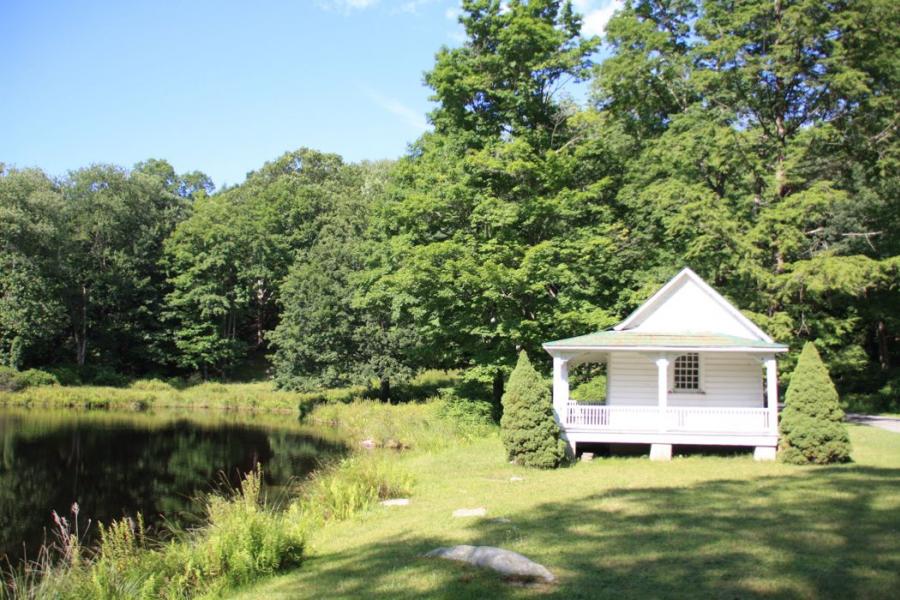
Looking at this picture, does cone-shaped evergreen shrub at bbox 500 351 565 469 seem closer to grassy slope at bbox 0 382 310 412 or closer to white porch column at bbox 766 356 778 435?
white porch column at bbox 766 356 778 435

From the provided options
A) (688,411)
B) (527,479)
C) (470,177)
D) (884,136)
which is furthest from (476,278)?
(884,136)

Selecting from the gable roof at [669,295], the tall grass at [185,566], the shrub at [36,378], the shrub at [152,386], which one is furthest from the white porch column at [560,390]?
the shrub at [36,378]

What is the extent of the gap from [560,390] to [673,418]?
9.70ft

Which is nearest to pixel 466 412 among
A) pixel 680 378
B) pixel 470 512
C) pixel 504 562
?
pixel 680 378

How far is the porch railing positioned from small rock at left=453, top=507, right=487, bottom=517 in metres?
6.97

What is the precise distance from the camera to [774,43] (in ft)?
79.5

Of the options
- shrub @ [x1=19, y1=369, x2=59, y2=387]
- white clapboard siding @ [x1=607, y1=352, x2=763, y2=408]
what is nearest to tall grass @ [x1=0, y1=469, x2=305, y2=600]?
white clapboard siding @ [x1=607, y1=352, x2=763, y2=408]

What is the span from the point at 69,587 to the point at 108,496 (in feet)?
35.0

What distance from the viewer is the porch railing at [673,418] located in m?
16.6

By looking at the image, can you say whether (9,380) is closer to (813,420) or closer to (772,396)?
(772,396)

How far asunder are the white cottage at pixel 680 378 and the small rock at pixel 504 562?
984 centimetres

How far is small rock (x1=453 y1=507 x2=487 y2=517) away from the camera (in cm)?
1073

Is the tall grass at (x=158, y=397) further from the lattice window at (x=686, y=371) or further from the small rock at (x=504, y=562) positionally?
the small rock at (x=504, y=562)

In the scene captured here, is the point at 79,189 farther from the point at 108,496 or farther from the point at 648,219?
the point at 648,219
